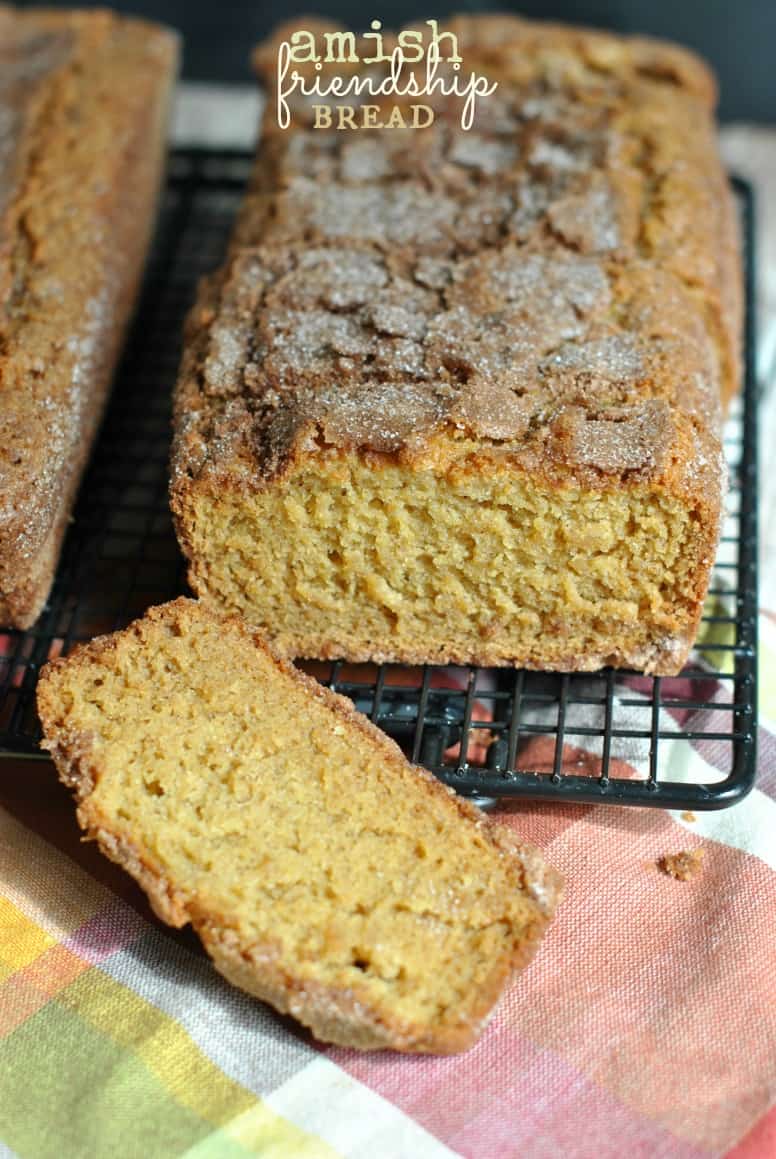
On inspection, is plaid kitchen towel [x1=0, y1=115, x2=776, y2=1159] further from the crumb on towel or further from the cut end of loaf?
the cut end of loaf

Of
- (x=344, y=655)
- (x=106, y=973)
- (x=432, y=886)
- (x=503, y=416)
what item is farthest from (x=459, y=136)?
(x=106, y=973)

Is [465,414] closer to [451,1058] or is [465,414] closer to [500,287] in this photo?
[500,287]

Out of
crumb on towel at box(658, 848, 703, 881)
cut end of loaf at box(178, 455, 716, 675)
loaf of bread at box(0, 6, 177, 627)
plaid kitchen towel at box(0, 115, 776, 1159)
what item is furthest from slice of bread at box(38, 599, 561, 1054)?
loaf of bread at box(0, 6, 177, 627)

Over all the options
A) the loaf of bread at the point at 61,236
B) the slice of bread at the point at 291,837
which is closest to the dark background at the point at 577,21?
the loaf of bread at the point at 61,236

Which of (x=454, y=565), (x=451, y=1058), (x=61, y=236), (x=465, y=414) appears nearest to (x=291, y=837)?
(x=451, y=1058)

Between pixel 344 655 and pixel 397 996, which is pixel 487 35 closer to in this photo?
pixel 344 655

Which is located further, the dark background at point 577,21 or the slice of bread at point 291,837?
the dark background at point 577,21

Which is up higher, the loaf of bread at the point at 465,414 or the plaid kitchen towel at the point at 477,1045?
the loaf of bread at the point at 465,414

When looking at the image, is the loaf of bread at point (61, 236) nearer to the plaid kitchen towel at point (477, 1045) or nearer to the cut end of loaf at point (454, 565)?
the cut end of loaf at point (454, 565)
